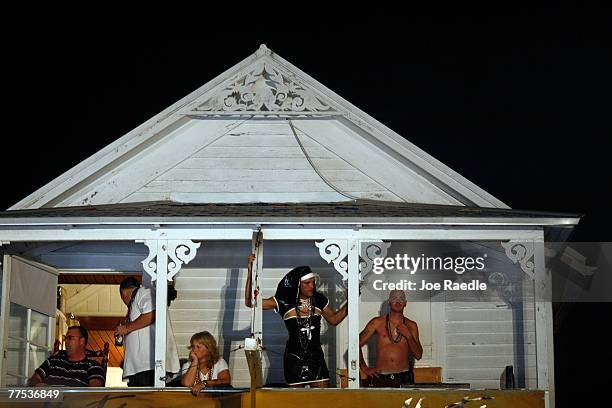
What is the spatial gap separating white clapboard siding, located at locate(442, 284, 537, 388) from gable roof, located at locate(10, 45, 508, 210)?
5.76 ft

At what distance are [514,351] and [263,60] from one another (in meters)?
5.18

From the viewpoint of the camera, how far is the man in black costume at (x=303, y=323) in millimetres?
14430

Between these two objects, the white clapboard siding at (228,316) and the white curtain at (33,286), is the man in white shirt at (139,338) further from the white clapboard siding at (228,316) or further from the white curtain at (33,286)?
the white clapboard siding at (228,316)

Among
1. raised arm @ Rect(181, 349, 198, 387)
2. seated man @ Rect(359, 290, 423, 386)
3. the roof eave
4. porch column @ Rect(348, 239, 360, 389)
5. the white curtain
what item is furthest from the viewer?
the white curtain

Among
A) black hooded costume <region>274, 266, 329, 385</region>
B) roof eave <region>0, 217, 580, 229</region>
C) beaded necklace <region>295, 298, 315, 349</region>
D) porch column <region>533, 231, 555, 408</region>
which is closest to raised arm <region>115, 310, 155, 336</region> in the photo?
roof eave <region>0, 217, 580, 229</region>

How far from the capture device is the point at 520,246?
14281mm

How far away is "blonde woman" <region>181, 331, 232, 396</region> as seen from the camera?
14.3m

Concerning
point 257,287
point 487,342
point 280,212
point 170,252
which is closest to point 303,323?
point 257,287

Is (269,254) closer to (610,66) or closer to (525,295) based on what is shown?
(525,295)

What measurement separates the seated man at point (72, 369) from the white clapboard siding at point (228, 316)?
7.23 feet

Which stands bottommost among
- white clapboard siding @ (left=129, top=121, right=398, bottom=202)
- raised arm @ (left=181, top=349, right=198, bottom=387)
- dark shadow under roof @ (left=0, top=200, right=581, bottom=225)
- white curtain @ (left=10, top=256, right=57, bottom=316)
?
raised arm @ (left=181, top=349, right=198, bottom=387)

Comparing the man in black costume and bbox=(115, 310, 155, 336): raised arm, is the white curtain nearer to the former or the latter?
bbox=(115, 310, 155, 336): raised arm

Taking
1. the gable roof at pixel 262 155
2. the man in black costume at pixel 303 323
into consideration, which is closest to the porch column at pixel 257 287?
the man in black costume at pixel 303 323

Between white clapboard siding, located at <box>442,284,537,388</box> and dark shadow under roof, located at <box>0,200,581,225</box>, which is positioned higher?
dark shadow under roof, located at <box>0,200,581,225</box>
